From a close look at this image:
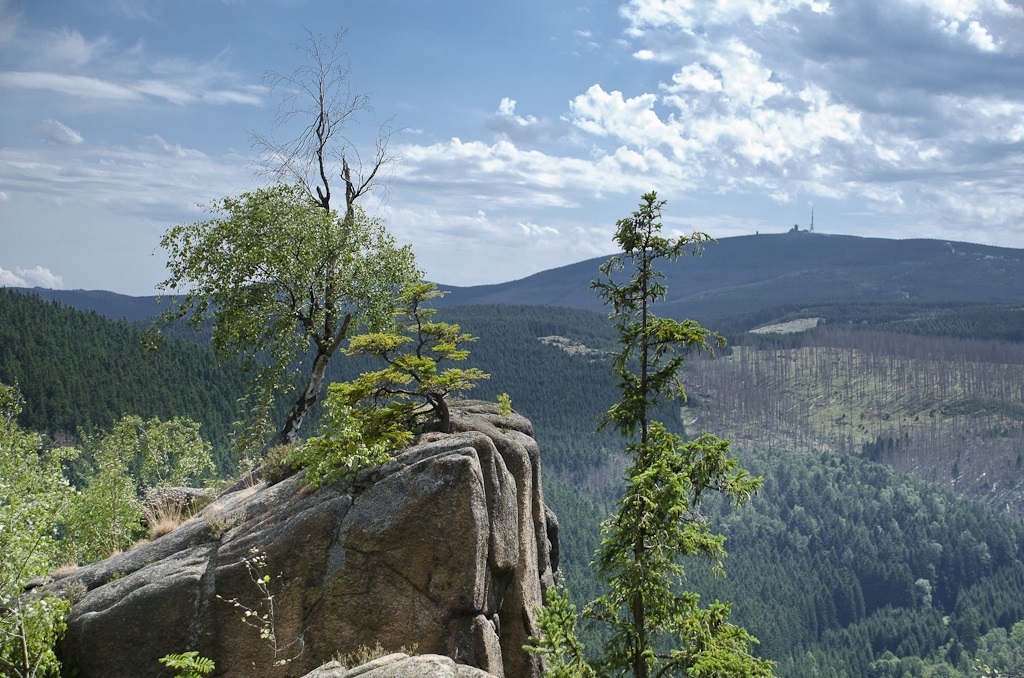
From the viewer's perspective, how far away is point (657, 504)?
22.8m

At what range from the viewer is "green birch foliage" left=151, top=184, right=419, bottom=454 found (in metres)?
32.9

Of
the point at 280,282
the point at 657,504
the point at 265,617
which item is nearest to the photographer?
the point at 265,617

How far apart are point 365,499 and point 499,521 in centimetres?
336

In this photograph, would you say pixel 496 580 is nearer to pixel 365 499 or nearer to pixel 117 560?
pixel 365 499

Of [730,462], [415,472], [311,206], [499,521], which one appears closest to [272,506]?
[415,472]

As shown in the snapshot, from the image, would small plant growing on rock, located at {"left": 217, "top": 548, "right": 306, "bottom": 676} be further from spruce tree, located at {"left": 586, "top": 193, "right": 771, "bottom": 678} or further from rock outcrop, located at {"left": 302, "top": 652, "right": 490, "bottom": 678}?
spruce tree, located at {"left": 586, "top": 193, "right": 771, "bottom": 678}

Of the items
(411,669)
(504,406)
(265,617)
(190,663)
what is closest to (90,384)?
(504,406)

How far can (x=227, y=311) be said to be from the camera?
3344 cm

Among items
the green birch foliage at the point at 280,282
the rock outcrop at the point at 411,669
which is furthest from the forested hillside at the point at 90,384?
the rock outcrop at the point at 411,669

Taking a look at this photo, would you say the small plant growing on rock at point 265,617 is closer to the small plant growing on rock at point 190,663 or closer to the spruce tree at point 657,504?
the small plant growing on rock at point 190,663

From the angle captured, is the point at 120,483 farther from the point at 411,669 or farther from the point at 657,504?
the point at 411,669

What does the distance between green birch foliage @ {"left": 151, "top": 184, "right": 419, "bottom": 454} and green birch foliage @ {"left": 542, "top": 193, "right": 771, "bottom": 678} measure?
1249 centimetres

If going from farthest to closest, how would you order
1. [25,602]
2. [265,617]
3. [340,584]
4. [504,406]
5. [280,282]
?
[280,282] → [504,406] → [25,602] → [340,584] → [265,617]

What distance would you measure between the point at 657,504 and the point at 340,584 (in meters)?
8.84
